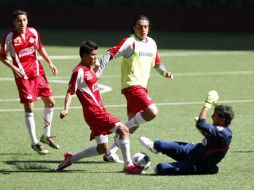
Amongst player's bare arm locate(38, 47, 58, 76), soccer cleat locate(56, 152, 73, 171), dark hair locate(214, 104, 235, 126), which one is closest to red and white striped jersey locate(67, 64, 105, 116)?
soccer cleat locate(56, 152, 73, 171)

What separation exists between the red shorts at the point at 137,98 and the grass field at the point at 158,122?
2.30 feet

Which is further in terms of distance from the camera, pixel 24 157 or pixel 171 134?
pixel 171 134

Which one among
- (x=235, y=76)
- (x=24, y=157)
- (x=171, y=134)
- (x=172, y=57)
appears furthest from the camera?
(x=172, y=57)

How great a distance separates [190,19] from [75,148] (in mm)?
23607

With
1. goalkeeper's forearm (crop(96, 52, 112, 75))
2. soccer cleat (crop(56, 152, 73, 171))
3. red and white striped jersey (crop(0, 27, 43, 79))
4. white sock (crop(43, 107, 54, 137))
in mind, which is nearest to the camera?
soccer cleat (crop(56, 152, 73, 171))

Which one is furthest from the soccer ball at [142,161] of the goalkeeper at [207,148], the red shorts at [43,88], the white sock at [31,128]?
the red shorts at [43,88]

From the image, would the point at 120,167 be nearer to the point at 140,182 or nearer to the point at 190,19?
the point at 140,182

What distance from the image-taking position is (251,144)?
13312 mm

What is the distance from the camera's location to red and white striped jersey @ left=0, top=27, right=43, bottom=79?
43.2ft

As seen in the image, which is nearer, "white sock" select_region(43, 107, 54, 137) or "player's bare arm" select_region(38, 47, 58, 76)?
"player's bare arm" select_region(38, 47, 58, 76)

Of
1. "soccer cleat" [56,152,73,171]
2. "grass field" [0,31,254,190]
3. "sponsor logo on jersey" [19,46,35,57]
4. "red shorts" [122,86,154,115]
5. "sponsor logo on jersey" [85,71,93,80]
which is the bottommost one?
"grass field" [0,31,254,190]

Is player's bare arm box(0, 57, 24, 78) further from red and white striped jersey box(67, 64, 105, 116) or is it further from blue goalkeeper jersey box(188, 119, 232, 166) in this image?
blue goalkeeper jersey box(188, 119, 232, 166)

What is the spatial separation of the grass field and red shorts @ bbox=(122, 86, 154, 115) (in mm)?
702

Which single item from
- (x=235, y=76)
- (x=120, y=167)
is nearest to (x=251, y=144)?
(x=120, y=167)
